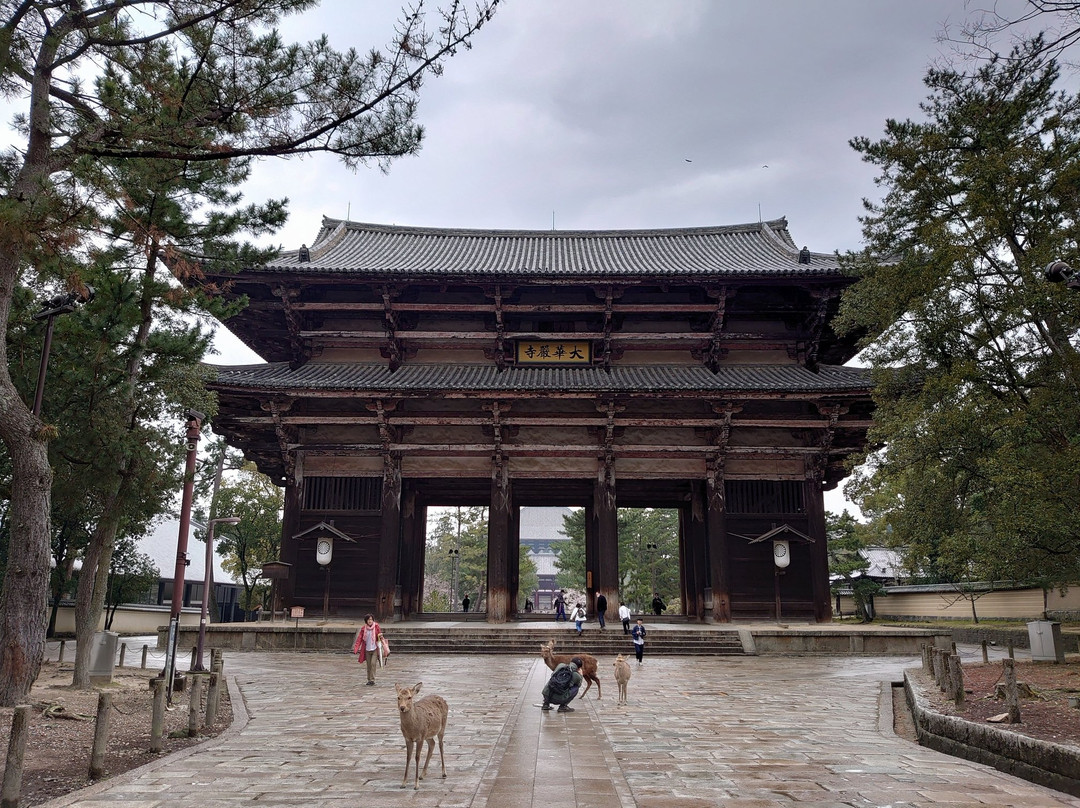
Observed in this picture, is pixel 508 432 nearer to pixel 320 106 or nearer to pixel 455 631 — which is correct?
pixel 455 631

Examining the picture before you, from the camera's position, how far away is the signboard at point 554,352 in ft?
72.4

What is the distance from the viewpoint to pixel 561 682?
32.2 feet

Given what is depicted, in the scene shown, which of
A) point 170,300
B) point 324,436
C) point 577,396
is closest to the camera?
point 170,300

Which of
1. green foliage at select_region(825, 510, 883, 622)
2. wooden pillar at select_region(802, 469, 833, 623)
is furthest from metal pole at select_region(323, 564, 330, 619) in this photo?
green foliage at select_region(825, 510, 883, 622)

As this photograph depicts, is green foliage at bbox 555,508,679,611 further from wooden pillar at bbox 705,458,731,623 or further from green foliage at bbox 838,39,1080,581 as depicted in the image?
green foliage at bbox 838,39,1080,581

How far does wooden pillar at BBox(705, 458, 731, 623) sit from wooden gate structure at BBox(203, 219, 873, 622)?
0.20 ft

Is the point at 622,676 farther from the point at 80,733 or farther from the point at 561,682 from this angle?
the point at 80,733

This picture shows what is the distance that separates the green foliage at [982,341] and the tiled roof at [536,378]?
5886 mm

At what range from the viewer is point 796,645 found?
58.1 feet

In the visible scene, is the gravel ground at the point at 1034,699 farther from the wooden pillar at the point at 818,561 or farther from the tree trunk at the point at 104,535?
the tree trunk at the point at 104,535

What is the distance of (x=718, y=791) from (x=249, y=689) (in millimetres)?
8992

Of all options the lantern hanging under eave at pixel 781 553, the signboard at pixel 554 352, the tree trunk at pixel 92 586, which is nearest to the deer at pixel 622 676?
the tree trunk at pixel 92 586

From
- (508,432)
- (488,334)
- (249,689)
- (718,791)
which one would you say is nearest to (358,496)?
(508,432)

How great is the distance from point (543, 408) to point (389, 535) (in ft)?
19.1
